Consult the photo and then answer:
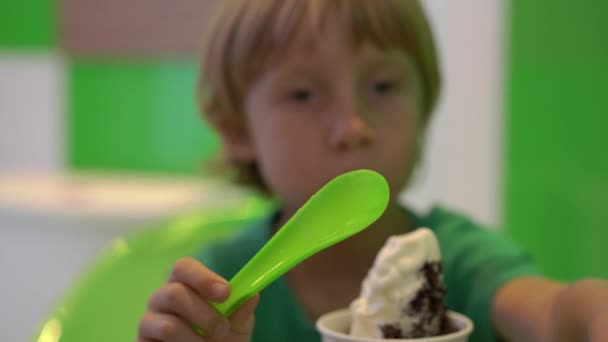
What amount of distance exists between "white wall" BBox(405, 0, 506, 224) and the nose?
316 millimetres

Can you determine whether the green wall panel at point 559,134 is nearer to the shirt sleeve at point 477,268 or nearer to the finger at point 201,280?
the shirt sleeve at point 477,268

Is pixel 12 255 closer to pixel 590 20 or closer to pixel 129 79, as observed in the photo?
pixel 129 79

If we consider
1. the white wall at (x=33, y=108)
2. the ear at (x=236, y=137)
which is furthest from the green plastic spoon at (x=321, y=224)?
the white wall at (x=33, y=108)

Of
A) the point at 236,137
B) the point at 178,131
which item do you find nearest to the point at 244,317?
the point at 236,137

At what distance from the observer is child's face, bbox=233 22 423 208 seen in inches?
19.9

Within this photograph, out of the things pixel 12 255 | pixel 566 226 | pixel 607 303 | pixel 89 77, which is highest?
pixel 607 303

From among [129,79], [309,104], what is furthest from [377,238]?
[129,79]

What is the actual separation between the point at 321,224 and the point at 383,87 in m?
0.20

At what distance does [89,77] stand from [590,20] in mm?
1385

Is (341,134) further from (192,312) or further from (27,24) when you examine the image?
(27,24)

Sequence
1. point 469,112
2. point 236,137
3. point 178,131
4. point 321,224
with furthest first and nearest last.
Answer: point 178,131, point 469,112, point 236,137, point 321,224

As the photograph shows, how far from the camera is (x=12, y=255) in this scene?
4.18 feet

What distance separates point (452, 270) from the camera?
0.57 m

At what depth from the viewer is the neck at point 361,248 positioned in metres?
0.50
